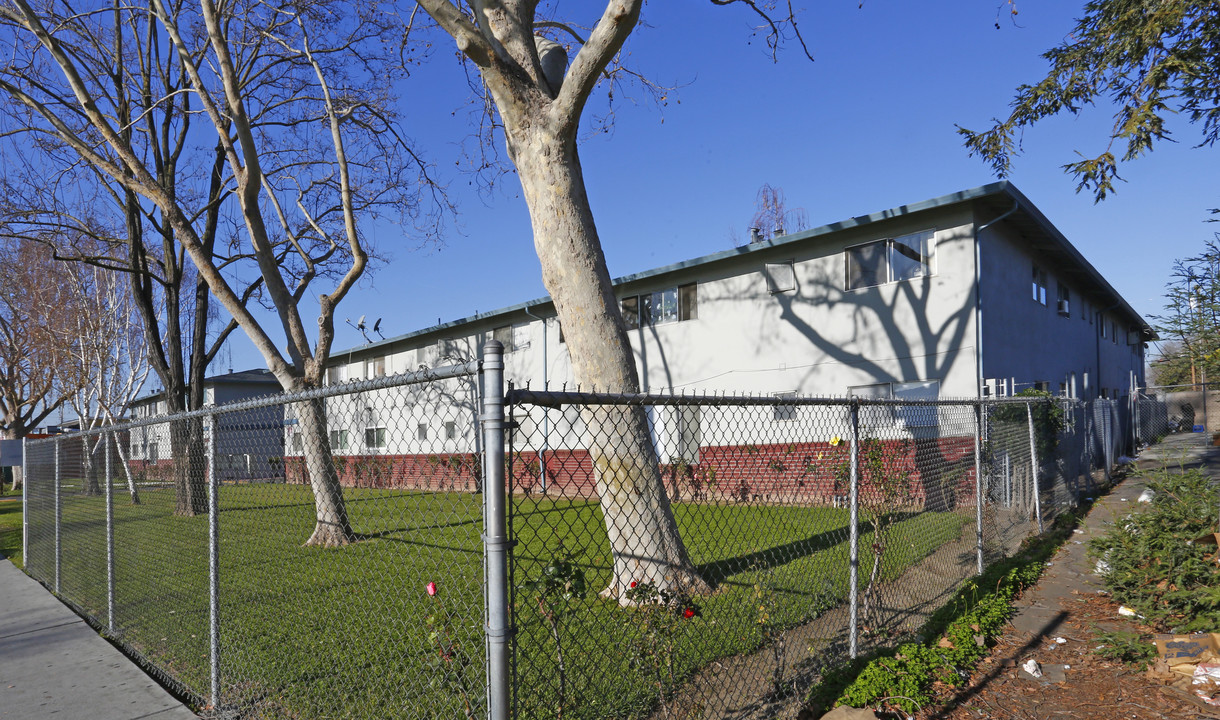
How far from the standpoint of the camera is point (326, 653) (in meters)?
4.84

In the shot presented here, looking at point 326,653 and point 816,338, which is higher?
point 816,338

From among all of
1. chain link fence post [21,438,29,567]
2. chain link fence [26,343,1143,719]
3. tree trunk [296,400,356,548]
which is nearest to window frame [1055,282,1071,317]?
chain link fence [26,343,1143,719]

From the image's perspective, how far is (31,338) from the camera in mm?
25328

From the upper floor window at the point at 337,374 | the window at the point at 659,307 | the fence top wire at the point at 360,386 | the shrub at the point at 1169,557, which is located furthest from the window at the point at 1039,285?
the upper floor window at the point at 337,374

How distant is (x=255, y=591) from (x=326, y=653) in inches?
96.9

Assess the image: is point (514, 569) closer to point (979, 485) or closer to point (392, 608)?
point (392, 608)

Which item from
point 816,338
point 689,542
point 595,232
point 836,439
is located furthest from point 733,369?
point 836,439

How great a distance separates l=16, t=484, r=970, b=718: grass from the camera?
12.3 feet

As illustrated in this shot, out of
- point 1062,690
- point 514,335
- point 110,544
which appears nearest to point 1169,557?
point 1062,690

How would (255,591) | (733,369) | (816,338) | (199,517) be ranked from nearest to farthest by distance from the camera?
(255,591) < (199,517) < (816,338) < (733,369)

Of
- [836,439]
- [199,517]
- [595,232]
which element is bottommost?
[199,517]

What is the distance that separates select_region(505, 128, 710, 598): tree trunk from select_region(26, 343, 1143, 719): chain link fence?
0.03 metres

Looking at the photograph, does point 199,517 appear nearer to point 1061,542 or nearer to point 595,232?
point 595,232

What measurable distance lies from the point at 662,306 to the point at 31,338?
909 inches
